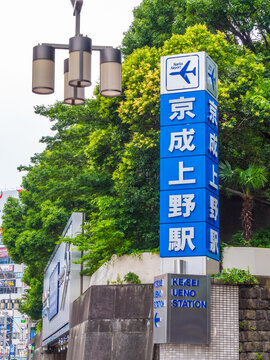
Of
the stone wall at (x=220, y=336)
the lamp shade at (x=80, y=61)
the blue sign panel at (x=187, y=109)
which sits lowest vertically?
A: the stone wall at (x=220, y=336)

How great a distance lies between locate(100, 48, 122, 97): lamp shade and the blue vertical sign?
30.1 ft

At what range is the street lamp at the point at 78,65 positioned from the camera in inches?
266

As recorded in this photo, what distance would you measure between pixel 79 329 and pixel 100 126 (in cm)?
1188

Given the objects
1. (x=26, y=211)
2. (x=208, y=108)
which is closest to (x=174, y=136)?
(x=208, y=108)

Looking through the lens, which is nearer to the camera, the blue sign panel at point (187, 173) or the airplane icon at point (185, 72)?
the blue sign panel at point (187, 173)

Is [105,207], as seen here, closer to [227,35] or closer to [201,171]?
[201,171]

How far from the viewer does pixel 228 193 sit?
2267 cm

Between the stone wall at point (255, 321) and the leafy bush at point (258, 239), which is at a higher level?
the leafy bush at point (258, 239)

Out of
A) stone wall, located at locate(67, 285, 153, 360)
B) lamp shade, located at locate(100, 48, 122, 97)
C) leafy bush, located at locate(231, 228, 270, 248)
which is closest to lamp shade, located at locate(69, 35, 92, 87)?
lamp shade, located at locate(100, 48, 122, 97)

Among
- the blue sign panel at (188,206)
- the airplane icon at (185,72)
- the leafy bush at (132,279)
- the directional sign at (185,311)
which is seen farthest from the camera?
the leafy bush at (132,279)

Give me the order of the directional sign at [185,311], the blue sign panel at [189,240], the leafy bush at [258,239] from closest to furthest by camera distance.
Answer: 1. the directional sign at [185,311]
2. the blue sign panel at [189,240]
3. the leafy bush at [258,239]

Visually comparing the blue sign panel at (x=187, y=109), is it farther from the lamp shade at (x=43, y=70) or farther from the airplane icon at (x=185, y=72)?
the lamp shade at (x=43, y=70)

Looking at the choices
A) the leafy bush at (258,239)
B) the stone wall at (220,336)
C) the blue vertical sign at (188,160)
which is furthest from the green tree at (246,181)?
the stone wall at (220,336)

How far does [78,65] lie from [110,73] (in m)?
0.46
